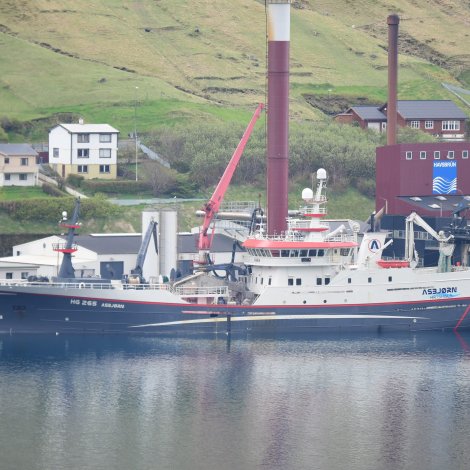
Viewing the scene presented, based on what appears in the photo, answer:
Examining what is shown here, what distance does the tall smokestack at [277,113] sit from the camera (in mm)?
94750

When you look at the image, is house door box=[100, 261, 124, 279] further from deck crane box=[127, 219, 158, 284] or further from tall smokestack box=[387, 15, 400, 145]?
tall smokestack box=[387, 15, 400, 145]

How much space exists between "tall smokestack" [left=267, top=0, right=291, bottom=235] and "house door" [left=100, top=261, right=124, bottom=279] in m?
12.0

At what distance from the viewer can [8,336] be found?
8825 cm

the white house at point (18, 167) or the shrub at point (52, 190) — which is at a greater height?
the white house at point (18, 167)

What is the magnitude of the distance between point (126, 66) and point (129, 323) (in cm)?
7830

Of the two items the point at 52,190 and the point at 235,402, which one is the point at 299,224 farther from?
the point at 52,190

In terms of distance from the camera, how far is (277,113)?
9512 cm

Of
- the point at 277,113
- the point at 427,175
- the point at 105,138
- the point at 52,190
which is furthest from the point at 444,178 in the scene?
the point at 105,138

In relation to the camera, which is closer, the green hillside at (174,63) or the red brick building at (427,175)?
the red brick building at (427,175)

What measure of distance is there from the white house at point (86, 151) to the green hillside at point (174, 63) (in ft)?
41.2

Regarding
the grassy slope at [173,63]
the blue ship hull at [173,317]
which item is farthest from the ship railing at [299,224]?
the grassy slope at [173,63]

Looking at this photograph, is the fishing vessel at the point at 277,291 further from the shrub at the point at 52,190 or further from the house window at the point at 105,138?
the house window at the point at 105,138

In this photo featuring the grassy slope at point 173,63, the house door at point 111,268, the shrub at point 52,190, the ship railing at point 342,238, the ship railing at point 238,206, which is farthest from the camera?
the grassy slope at point 173,63

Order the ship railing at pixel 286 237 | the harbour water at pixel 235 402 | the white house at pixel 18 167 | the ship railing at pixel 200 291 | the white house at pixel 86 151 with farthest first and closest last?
the white house at pixel 86 151, the white house at pixel 18 167, the ship railing at pixel 286 237, the ship railing at pixel 200 291, the harbour water at pixel 235 402
